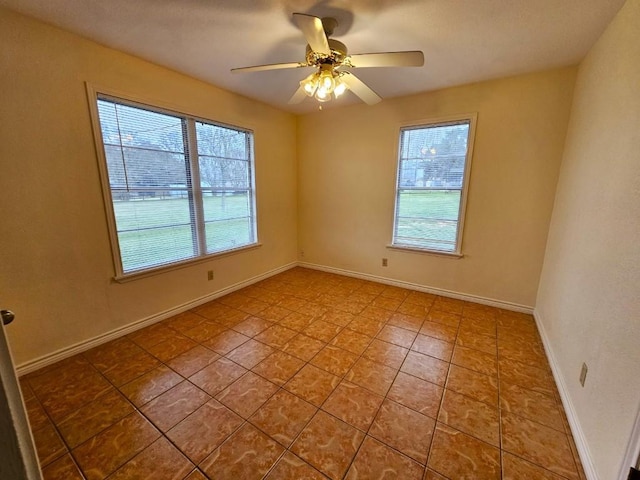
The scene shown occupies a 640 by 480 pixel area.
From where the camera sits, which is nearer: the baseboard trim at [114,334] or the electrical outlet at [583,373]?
the electrical outlet at [583,373]

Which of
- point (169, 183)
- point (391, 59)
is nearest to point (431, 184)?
point (391, 59)

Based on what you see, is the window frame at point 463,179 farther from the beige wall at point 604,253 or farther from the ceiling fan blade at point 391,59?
the ceiling fan blade at point 391,59

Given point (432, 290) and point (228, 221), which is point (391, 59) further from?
point (432, 290)

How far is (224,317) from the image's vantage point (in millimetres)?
2771

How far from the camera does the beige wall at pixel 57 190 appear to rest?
1.76 m

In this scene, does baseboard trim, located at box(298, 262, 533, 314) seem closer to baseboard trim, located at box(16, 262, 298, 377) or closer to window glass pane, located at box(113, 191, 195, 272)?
baseboard trim, located at box(16, 262, 298, 377)

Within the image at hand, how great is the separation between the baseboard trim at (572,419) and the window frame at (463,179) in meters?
1.27

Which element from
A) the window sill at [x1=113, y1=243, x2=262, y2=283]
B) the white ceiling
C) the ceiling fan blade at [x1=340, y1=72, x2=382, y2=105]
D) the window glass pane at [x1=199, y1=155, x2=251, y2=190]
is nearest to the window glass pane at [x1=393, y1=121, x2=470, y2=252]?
the white ceiling

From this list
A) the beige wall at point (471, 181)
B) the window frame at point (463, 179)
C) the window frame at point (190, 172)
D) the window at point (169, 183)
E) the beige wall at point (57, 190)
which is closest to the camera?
the beige wall at point (57, 190)

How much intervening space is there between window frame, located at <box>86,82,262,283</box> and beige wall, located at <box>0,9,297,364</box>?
45mm

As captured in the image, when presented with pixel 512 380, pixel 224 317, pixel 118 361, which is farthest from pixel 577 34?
pixel 118 361

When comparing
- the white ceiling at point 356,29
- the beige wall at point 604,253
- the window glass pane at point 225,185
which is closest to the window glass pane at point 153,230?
the window glass pane at point 225,185

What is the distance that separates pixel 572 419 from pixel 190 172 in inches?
142

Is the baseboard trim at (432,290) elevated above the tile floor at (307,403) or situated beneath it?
elevated above
